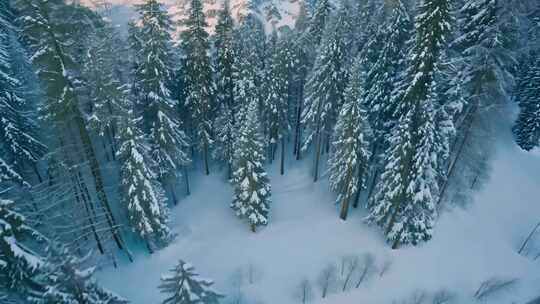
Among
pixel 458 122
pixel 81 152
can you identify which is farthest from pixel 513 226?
pixel 81 152

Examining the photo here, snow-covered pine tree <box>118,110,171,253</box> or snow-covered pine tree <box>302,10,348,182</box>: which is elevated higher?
snow-covered pine tree <box>302,10,348,182</box>

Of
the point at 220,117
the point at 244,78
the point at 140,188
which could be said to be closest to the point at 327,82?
the point at 244,78

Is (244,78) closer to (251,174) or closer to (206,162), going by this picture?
(206,162)

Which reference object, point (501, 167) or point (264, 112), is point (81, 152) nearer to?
point (264, 112)

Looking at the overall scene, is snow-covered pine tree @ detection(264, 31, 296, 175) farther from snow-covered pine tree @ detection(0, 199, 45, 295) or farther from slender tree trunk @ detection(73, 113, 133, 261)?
snow-covered pine tree @ detection(0, 199, 45, 295)

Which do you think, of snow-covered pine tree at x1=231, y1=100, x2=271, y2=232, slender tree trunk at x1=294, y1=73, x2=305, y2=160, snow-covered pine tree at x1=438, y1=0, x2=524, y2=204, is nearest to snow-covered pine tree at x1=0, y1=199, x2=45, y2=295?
snow-covered pine tree at x1=231, y1=100, x2=271, y2=232

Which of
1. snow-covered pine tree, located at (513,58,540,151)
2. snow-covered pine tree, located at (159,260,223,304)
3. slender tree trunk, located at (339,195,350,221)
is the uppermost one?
snow-covered pine tree, located at (513,58,540,151)
